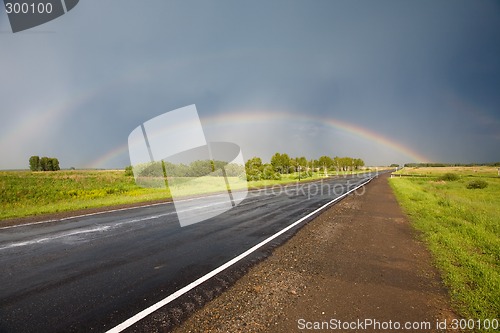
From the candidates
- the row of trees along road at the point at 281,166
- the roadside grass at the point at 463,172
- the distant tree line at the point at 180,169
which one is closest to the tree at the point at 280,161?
the row of trees along road at the point at 281,166

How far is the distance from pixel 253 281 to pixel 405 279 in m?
3.08

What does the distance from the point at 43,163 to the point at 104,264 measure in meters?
126

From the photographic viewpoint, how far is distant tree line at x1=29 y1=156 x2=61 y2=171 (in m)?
98.1

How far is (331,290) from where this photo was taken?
14.1 feet

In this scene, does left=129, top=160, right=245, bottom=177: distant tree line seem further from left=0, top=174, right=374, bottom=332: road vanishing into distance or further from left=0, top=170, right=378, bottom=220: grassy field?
left=0, top=174, right=374, bottom=332: road vanishing into distance

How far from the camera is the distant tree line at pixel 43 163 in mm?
98125

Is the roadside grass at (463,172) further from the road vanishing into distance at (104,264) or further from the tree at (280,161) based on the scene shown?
the road vanishing into distance at (104,264)

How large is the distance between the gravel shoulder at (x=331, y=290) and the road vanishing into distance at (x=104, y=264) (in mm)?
610

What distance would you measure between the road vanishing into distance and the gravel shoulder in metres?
0.61

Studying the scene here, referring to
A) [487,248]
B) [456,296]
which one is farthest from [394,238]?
[456,296]

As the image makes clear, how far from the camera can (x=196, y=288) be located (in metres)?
4.26

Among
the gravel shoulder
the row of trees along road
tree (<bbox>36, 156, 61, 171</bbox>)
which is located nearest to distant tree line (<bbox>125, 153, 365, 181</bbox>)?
the row of trees along road

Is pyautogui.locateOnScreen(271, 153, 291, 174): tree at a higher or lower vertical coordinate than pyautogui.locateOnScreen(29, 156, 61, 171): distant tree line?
lower

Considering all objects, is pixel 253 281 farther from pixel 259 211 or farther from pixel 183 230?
pixel 259 211
